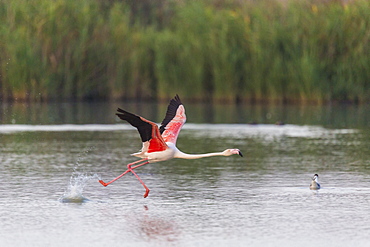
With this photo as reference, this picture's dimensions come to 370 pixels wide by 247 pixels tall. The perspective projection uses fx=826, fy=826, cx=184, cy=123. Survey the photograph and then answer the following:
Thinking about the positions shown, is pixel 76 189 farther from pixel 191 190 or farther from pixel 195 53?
pixel 195 53

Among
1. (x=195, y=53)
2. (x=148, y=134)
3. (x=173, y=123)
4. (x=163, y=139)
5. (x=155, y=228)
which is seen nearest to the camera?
(x=155, y=228)

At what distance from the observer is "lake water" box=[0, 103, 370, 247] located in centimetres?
845

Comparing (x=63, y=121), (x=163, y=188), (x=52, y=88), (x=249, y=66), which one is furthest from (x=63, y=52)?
(x=163, y=188)

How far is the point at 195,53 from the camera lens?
3512 cm

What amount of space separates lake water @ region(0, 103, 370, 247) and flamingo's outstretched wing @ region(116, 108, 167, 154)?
67 cm

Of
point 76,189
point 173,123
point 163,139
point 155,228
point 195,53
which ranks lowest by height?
point 155,228

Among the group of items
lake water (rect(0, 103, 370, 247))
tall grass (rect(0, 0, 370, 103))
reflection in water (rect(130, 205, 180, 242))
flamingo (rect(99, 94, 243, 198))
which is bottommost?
reflection in water (rect(130, 205, 180, 242))

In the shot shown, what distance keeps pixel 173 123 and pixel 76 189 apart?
1567mm

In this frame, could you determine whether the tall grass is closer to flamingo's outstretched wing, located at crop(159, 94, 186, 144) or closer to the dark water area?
the dark water area

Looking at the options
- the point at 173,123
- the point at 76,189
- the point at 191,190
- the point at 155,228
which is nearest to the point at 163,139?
the point at 173,123

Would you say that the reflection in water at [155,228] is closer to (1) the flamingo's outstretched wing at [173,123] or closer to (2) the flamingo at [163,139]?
(2) the flamingo at [163,139]

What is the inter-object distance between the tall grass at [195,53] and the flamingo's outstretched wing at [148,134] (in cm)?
2188

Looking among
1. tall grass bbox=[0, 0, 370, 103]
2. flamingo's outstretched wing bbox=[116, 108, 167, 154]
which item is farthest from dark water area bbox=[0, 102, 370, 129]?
flamingo's outstretched wing bbox=[116, 108, 167, 154]

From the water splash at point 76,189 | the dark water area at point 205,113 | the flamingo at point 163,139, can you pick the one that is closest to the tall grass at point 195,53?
the dark water area at point 205,113
